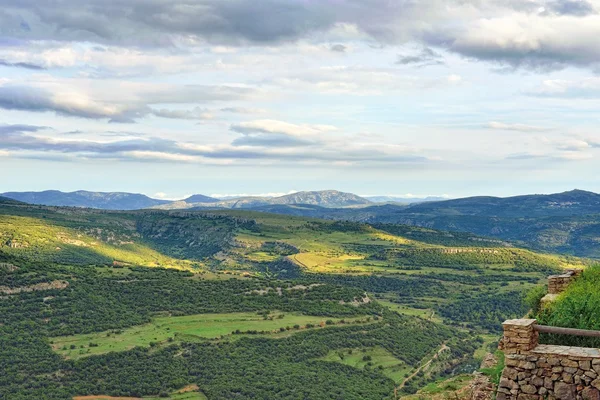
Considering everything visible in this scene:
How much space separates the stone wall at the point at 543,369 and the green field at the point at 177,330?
98.2 meters

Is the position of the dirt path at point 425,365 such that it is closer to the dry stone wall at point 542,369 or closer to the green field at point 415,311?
the green field at point 415,311

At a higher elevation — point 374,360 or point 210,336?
point 210,336

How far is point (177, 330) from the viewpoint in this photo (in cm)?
12238

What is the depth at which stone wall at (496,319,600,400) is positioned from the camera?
1873 centimetres

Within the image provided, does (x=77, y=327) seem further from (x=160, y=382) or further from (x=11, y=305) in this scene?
(x=160, y=382)

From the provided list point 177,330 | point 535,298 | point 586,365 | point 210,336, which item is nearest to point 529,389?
point 586,365

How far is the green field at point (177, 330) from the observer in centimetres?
10877

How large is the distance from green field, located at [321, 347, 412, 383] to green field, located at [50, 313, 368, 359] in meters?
14.3

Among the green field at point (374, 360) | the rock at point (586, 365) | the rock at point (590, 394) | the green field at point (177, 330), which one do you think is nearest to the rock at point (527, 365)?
the rock at point (586, 365)

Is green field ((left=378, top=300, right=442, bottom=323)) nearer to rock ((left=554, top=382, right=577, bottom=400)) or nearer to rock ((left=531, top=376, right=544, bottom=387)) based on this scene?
rock ((left=531, top=376, right=544, bottom=387))

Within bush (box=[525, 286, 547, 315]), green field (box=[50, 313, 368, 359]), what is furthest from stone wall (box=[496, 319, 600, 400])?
green field (box=[50, 313, 368, 359])

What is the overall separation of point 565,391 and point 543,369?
3.07 ft

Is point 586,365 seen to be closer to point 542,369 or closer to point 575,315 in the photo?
point 542,369

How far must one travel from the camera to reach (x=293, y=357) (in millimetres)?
112250
